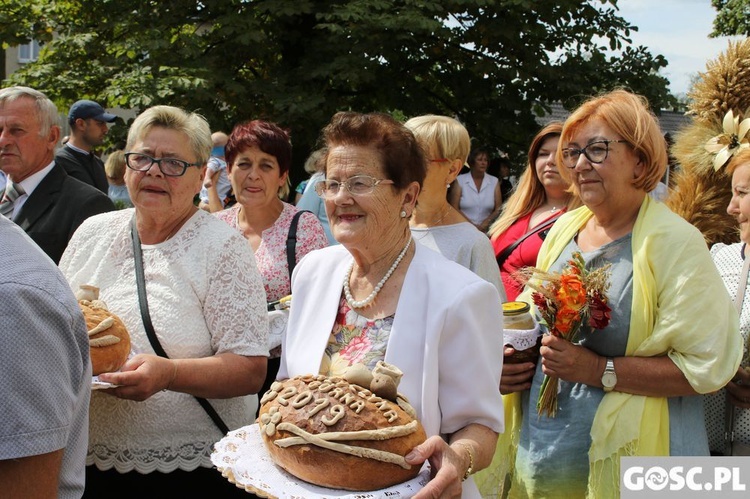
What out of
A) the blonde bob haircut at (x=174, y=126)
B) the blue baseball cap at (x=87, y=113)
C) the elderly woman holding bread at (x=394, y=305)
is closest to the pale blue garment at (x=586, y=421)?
the elderly woman holding bread at (x=394, y=305)

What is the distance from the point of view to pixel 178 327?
294 centimetres

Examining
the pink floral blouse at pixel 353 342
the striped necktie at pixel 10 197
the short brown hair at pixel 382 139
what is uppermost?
the short brown hair at pixel 382 139

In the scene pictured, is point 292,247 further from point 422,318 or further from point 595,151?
point 422,318

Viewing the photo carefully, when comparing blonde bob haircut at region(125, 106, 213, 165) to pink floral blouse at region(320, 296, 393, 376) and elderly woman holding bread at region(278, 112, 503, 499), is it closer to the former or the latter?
elderly woman holding bread at region(278, 112, 503, 499)

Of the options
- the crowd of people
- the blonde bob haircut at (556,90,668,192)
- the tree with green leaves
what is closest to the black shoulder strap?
the crowd of people

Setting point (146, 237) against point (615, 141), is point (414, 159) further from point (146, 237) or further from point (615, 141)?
point (146, 237)

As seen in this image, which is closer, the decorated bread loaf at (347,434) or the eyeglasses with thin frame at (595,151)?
the decorated bread loaf at (347,434)

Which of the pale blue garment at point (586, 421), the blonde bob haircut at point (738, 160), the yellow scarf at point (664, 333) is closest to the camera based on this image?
the yellow scarf at point (664, 333)

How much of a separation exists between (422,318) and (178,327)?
103 cm

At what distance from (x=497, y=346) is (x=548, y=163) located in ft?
7.92

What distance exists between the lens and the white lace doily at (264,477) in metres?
1.96

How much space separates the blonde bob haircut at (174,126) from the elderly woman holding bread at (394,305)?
0.83m

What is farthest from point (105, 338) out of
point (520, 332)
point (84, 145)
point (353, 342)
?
point (84, 145)

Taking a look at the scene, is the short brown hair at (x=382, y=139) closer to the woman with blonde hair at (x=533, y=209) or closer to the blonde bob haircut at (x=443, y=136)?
the blonde bob haircut at (x=443, y=136)
